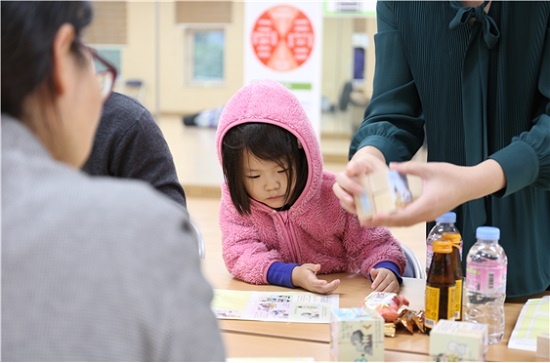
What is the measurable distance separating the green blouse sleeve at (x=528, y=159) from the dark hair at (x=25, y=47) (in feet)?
3.35

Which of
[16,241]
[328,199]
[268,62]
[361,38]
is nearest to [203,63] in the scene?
[361,38]

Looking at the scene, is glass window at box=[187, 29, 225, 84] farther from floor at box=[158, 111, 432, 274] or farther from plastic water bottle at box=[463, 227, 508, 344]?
plastic water bottle at box=[463, 227, 508, 344]

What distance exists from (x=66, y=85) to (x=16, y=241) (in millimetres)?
235

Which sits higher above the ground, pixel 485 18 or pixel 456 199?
pixel 485 18

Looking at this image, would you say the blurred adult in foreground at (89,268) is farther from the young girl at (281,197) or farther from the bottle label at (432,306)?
the young girl at (281,197)

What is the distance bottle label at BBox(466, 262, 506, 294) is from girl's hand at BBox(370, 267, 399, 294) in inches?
15.5

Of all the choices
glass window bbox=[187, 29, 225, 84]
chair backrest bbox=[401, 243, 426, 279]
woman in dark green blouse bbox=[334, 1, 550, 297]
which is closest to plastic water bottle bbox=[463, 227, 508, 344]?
woman in dark green blouse bbox=[334, 1, 550, 297]

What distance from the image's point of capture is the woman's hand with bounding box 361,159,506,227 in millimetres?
1424

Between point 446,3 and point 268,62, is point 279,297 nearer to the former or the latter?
point 446,3

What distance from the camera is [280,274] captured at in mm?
1948

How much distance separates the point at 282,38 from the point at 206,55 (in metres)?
4.60

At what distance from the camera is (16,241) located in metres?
0.73

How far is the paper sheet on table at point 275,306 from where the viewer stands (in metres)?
1.69

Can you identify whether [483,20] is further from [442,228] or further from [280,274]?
[280,274]
